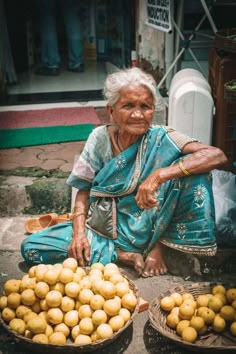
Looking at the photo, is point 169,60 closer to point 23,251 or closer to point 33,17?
point 33,17

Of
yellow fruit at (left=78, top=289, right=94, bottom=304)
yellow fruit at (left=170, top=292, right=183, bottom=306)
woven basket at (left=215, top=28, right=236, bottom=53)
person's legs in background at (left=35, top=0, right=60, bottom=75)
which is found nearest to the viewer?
yellow fruit at (left=78, top=289, right=94, bottom=304)

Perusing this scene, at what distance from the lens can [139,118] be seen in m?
3.13

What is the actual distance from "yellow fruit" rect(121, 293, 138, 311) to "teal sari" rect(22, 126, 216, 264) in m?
0.61

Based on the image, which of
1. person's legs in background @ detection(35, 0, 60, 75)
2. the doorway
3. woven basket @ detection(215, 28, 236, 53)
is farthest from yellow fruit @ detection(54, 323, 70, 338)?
person's legs in background @ detection(35, 0, 60, 75)

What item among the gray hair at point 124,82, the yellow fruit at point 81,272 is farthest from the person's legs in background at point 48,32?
the yellow fruit at point 81,272

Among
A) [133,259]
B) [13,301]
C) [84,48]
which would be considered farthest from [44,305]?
[84,48]

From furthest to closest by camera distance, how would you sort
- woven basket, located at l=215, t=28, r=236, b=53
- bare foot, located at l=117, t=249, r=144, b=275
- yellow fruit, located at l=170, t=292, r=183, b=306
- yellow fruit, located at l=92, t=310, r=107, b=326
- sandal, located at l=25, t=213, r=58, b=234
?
1. sandal, located at l=25, t=213, r=58, b=234
2. woven basket, located at l=215, t=28, r=236, b=53
3. bare foot, located at l=117, t=249, r=144, b=275
4. yellow fruit, located at l=170, t=292, r=183, b=306
5. yellow fruit, located at l=92, t=310, r=107, b=326

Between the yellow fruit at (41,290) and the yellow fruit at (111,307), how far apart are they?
33 centimetres

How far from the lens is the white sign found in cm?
479

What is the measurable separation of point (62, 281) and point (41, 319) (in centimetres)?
26

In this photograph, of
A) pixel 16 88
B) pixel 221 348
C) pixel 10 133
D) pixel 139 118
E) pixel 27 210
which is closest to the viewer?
pixel 221 348

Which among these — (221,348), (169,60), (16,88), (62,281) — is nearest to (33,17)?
(16,88)

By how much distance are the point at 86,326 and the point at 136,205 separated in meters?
0.98

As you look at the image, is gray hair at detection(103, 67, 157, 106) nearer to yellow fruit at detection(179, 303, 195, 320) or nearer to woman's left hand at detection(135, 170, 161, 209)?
woman's left hand at detection(135, 170, 161, 209)
